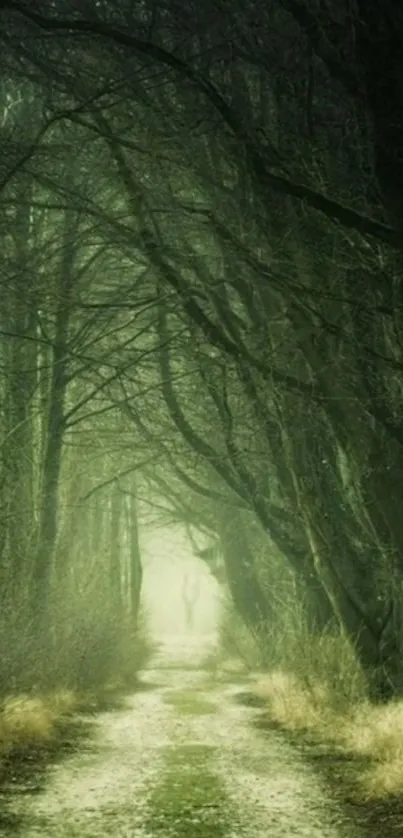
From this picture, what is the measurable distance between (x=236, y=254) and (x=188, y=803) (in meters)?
4.73

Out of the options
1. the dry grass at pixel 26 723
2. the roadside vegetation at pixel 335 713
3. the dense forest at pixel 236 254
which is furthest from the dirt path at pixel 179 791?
the dense forest at pixel 236 254

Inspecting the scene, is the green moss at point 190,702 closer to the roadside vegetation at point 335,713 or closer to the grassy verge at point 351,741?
the roadside vegetation at point 335,713

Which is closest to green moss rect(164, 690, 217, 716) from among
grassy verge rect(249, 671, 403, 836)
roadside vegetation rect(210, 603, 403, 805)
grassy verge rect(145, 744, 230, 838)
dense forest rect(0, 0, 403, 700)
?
roadside vegetation rect(210, 603, 403, 805)

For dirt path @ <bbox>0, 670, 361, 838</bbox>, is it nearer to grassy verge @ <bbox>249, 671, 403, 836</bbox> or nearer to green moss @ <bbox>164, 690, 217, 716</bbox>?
grassy verge @ <bbox>249, 671, 403, 836</bbox>

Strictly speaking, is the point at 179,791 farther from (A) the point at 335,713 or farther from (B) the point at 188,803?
(A) the point at 335,713

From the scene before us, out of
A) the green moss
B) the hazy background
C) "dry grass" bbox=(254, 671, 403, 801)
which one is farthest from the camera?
the hazy background

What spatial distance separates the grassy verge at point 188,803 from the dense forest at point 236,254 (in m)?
2.20

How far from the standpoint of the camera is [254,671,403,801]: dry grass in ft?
28.2

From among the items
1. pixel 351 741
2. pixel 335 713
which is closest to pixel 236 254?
pixel 351 741

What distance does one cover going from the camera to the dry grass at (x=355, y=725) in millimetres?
8594

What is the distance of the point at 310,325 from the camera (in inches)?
377

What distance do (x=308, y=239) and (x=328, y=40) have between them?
2.99 meters

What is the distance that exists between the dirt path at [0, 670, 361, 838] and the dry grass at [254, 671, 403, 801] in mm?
487

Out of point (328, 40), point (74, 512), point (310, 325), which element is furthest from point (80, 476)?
point (328, 40)
